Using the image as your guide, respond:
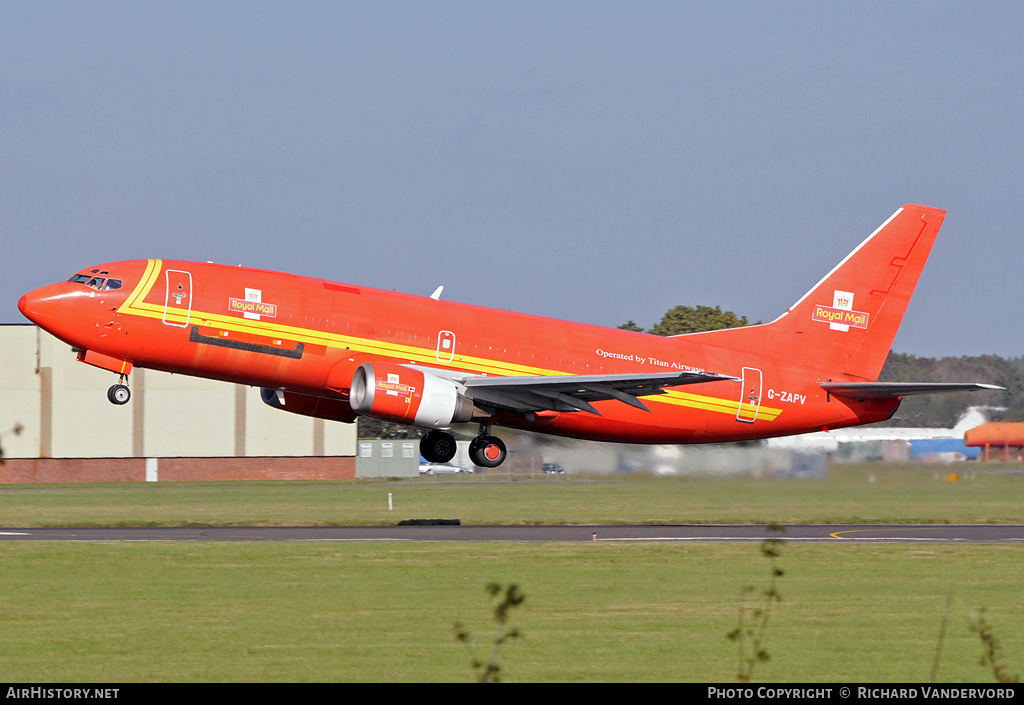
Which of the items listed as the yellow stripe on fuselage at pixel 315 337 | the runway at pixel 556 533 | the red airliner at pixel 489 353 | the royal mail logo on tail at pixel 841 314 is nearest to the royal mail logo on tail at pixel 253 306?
the red airliner at pixel 489 353

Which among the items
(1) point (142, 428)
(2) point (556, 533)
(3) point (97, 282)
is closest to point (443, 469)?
(1) point (142, 428)

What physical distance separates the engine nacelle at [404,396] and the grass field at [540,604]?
13.0 ft

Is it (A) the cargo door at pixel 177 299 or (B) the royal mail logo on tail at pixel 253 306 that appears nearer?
(A) the cargo door at pixel 177 299

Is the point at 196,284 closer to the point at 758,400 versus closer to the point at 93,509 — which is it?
the point at 758,400

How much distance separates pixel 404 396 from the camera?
29.5m

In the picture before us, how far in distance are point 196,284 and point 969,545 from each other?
25.1m

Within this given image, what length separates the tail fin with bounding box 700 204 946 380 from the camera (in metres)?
37.7

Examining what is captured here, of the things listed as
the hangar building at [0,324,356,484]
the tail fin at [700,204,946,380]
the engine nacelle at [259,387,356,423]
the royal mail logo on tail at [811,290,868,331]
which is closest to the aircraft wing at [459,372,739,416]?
the engine nacelle at [259,387,356,423]

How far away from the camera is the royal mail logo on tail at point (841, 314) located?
124 ft

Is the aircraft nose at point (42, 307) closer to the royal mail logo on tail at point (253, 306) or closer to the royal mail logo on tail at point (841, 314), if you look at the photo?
the royal mail logo on tail at point (253, 306)

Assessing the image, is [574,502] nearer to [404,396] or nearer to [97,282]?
[404,396]

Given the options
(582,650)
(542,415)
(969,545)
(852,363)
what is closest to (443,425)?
(542,415)

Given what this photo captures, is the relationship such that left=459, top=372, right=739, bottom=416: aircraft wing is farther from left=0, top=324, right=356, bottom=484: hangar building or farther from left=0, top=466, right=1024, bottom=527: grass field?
left=0, top=324, right=356, bottom=484: hangar building
